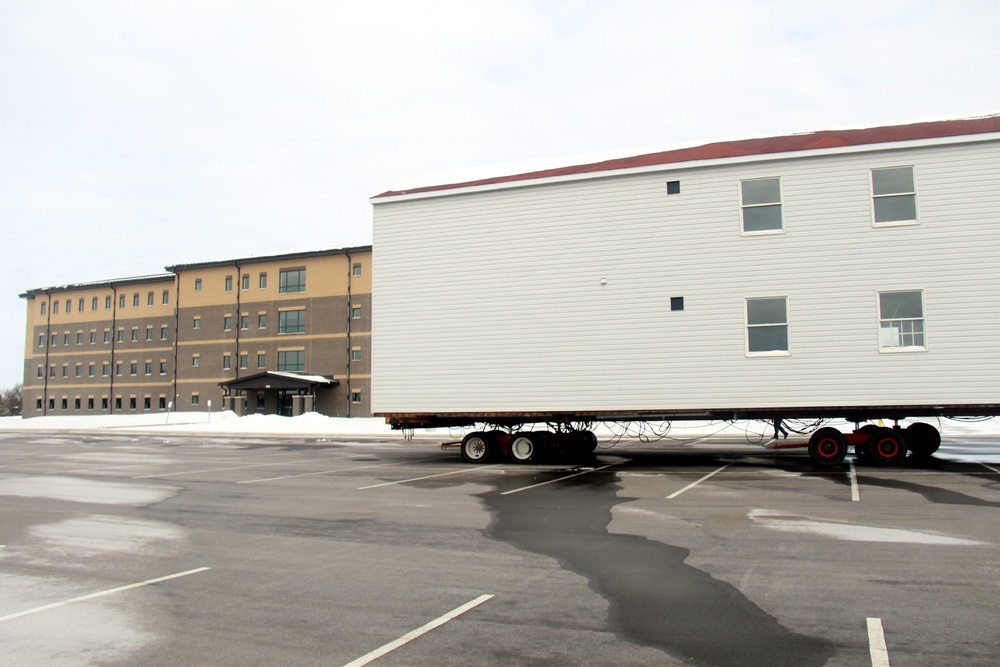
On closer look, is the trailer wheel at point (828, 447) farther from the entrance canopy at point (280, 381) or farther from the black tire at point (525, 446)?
the entrance canopy at point (280, 381)

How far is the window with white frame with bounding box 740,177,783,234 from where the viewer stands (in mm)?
18297

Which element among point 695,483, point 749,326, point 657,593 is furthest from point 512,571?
point 749,326

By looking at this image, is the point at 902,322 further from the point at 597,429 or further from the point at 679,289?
the point at 597,429

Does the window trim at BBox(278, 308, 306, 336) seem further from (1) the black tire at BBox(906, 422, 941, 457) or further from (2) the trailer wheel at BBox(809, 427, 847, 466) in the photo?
(1) the black tire at BBox(906, 422, 941, 457)

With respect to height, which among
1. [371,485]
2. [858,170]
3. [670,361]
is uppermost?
[858,170]

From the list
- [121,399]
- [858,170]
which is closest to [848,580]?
[858,170]

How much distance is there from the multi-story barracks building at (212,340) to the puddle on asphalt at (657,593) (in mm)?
46119

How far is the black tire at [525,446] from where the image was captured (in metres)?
20.0

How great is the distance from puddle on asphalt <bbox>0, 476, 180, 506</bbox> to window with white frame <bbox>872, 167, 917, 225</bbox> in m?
16.8

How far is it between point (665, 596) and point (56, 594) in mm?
5855

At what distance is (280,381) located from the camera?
55.3m

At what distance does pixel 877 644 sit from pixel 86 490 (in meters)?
15.1

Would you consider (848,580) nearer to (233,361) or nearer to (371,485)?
(371,485)

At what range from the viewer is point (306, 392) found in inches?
2242
